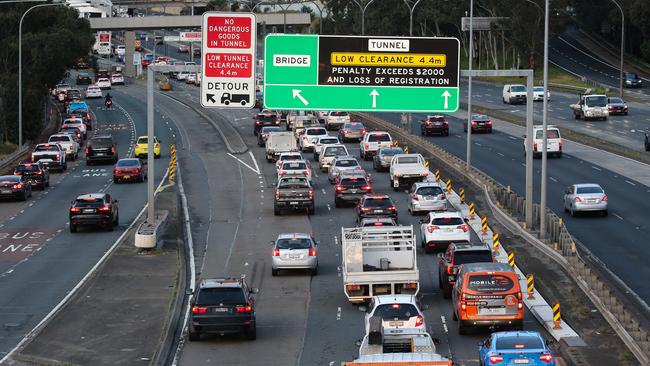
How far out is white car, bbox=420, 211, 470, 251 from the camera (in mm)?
47812

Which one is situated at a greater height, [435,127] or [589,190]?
[435,127]

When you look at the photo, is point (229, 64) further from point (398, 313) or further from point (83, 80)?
point (83, 80)

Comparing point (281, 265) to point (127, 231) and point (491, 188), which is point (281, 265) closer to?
point (127, 231)

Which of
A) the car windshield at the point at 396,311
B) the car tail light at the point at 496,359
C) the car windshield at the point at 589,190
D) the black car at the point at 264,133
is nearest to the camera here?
the car tail light at the point at 496,359

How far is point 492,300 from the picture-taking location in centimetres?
3316

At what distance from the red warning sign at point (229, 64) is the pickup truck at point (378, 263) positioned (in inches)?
385

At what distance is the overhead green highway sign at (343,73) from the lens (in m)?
31.5

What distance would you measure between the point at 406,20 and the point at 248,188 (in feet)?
340

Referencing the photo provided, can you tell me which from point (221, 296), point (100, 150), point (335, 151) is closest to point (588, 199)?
point (335, 151)

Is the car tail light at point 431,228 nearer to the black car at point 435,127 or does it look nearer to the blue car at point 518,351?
the blue car at point 518,351

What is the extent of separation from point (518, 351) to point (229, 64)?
898 centimetres

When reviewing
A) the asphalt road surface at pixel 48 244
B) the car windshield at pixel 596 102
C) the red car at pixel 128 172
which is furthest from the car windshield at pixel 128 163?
the car windshield at pixel 596 102

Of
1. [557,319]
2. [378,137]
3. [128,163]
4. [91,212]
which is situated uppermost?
[378,137]

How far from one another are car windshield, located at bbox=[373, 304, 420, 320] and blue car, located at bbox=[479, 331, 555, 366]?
3.91 metres
